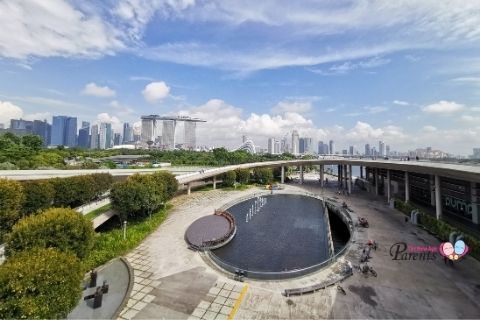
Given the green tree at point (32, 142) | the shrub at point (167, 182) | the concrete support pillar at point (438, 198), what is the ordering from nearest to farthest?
1. the concrete support pillar at point (438, 198)
2. the shrub at point (167, 182)
3. the green tree at point (32, 142)

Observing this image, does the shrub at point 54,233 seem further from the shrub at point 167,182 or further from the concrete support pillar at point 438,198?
the concrete support pillar at point 438,198

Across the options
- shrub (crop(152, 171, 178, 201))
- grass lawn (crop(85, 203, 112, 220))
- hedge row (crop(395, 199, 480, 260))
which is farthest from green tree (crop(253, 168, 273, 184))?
grass lawn (crop(85, 203, 112, 220))

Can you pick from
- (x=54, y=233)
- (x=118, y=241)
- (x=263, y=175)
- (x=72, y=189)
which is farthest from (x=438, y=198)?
(x=72, y=189)

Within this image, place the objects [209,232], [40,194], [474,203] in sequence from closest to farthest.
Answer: [474,203] → [40,194] → [209,232]

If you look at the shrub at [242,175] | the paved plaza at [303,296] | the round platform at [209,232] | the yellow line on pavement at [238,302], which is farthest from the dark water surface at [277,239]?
the shrub at [242,175]

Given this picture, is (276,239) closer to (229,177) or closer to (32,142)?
(229,177)

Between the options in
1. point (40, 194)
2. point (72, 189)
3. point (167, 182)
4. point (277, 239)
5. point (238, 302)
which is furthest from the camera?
point (167, 182)

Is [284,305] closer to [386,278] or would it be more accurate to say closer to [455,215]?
[386,278]
